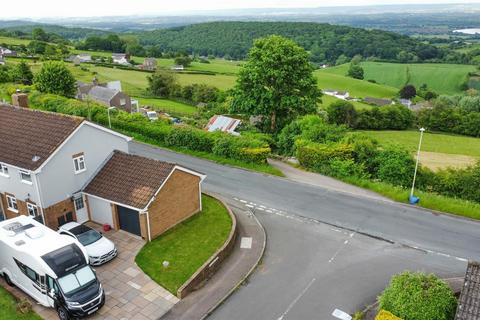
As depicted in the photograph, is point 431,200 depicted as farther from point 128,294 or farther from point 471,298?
point 128,294

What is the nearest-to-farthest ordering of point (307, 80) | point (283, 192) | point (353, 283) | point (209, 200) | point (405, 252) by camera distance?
1. point (353, 283)
2. point (405, 252)
3. point (209, 200)
4. point (283, 192)
5. point (307, 80)

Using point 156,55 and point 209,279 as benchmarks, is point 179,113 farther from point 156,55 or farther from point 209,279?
point 156,55

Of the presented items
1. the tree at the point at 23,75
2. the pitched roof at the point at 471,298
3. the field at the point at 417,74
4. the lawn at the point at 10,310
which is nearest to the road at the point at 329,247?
the pitched roof at the point at 471,298

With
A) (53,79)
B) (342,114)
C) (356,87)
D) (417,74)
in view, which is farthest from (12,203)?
(417,74)

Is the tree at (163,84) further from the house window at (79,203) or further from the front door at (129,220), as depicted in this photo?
the front door at (129,220)

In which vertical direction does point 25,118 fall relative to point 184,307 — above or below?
above

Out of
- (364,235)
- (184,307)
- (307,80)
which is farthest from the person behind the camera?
(307,80)

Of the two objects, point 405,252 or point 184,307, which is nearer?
point 184,307

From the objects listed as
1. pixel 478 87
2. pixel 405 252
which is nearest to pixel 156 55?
pixel 478 87
